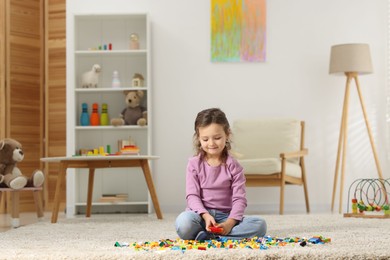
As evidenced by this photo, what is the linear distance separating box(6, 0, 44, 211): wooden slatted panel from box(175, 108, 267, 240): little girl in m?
3.48

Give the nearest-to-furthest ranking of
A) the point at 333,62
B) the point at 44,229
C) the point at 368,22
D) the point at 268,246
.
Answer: the point at 268,246 < the point at 44,229 < the point at 333,62 < the point at 368,22

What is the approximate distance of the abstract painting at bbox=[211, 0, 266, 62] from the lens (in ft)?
19.3

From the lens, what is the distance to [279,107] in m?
5.89

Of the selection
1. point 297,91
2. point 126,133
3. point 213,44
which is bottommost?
point 126,133

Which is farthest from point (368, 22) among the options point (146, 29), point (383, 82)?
point (146, 29)

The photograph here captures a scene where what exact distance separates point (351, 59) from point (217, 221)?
116 inches

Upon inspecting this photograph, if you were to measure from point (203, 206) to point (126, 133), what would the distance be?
2.98m

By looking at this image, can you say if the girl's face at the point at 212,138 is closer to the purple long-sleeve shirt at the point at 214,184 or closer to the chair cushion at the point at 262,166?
the purple long-sleeve shirt at the point at 214,184

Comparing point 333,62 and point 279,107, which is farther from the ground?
point 333,62

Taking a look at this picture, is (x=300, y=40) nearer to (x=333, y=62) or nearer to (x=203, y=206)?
(x=333, y=62)

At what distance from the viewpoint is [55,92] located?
630 cm

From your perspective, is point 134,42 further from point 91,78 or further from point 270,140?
point 270,140

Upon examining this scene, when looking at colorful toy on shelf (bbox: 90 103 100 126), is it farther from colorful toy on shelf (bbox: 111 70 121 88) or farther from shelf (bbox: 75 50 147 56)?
shelf (bbox: 75 50 147 56)

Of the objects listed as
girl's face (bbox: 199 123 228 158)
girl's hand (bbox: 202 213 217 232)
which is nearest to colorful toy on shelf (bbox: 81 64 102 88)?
girl's face (bbox: 199 123 228 158)
